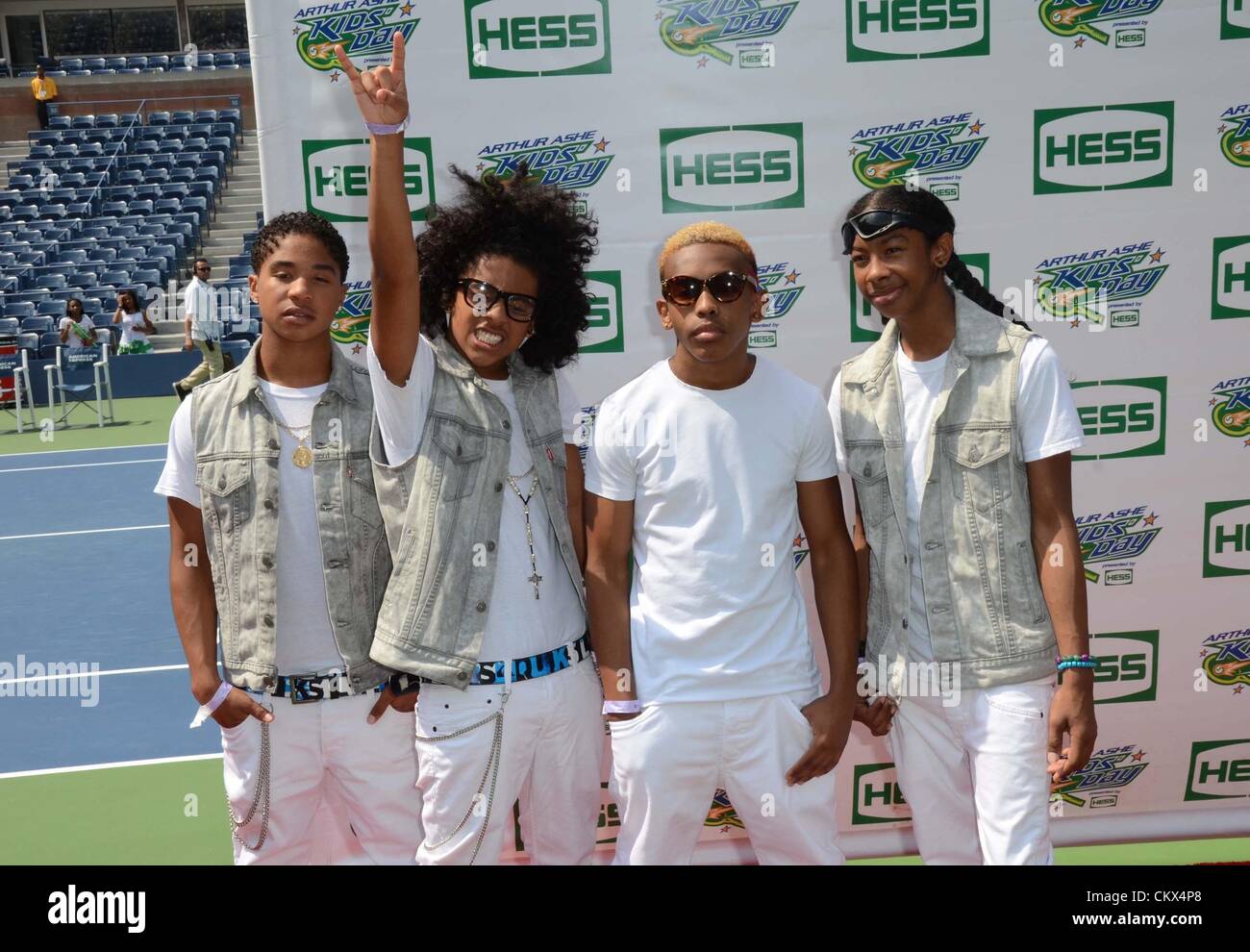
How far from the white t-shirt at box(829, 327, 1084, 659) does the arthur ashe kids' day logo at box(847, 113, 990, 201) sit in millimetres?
1067

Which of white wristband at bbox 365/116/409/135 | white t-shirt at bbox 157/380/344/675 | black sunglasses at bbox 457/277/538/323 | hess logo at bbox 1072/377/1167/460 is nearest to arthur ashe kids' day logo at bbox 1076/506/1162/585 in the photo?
hess logo at bbox 1072/377/1167/460

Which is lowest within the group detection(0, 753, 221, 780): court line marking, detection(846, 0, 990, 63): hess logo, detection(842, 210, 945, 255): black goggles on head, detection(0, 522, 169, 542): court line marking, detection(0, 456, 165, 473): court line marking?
detection(0, 753, 221, 780): court line marking

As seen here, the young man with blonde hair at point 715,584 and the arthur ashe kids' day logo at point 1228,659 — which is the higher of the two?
the young man with blonde hair at point 715,584

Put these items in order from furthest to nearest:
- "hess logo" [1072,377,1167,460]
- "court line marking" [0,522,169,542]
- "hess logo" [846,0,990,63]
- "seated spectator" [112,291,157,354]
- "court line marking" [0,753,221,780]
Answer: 1. "seated spectator" [112,291,157,354]
2. "court line marking" [0,522,169,542]
3. "court line marking" [0,753,221,780]
4. "hess logo" [1072,377,1167,460]
5. "hess logo" [846,0,990,63]

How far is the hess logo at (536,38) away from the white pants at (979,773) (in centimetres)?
236

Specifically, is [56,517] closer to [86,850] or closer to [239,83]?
[86,850]

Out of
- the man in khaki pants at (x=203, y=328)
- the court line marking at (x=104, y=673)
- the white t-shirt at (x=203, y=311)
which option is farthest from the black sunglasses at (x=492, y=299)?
the white t-shirt at (x=203, y=311)

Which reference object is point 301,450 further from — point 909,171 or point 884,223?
point 909,171

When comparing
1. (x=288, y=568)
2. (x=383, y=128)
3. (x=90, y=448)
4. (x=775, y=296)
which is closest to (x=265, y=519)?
(x=288, y=568)

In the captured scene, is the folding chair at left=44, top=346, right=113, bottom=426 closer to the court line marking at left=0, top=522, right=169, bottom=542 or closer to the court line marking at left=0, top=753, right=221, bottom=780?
the court line marking at left=0, top=522, right=169, bottom=542

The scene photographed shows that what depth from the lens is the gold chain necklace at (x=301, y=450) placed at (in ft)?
10.1

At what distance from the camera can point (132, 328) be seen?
17547mm

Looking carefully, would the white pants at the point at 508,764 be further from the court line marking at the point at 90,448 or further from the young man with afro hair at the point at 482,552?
the court line marking at the point at 90,448

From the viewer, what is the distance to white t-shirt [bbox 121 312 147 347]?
17.5 m
